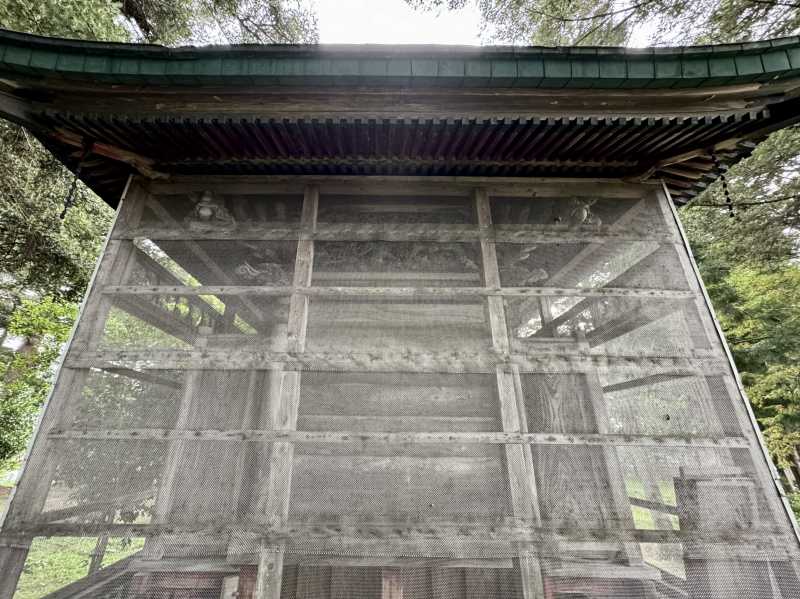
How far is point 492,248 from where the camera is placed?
8.69 feet

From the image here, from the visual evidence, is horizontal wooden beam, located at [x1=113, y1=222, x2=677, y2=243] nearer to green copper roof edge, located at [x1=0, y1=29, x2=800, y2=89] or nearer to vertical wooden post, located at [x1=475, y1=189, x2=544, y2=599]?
vertical wooden post, located at [x1=475, y1=189, x2=544, y2=599]

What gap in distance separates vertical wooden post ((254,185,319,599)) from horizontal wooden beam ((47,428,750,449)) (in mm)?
101

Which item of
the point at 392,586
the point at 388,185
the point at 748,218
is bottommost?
the point at 392,586

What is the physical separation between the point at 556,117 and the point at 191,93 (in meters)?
2.34

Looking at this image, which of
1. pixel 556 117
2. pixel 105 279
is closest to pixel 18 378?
pixel 105 279

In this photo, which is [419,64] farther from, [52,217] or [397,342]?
[52,217]

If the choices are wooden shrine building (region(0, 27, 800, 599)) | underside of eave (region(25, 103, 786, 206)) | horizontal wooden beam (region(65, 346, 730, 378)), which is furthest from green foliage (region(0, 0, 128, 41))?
horizontal wooden beam (region(65, 346, 730, 378))

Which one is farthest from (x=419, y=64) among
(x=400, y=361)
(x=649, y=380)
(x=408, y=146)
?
(x=649, y=380)

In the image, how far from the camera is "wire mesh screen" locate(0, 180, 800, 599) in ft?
6.51

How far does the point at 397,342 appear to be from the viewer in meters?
2.36

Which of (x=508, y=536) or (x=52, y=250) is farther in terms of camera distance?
(x=52, y=250)

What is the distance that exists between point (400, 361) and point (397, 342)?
13 centimetres

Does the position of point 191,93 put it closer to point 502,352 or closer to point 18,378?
point 502,352

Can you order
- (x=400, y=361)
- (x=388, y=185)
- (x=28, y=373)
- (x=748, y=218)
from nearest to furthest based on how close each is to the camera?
(x=400, y=361), (x=388, y=185), (x=748, y=218), (x=28, y=373)
